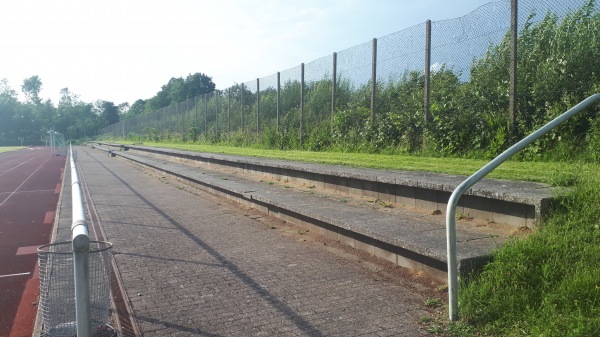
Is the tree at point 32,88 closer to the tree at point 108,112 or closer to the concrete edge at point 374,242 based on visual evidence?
the tree at point 108,112

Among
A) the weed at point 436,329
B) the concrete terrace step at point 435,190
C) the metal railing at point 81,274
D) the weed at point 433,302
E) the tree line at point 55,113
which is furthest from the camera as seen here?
the tree line at point 55,113

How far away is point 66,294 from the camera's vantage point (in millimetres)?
3918

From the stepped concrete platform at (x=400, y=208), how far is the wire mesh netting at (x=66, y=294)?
2.75 m

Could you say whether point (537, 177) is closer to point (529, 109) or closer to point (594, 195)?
point (594, 195)

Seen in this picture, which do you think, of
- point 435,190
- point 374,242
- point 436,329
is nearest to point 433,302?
point 436,329

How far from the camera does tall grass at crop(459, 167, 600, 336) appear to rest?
10.3 feet

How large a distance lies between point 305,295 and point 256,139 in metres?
17.4

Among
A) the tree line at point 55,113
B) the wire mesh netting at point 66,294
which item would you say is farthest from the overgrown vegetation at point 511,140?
the tree line at point 55,113

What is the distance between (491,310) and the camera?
3.53 m

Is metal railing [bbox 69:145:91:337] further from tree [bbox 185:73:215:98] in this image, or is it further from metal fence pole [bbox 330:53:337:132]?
tree [bbox 185:73:215:98]

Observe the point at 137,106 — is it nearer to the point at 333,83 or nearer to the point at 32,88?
the point at 32,88

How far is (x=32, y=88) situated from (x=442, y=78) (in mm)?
149908

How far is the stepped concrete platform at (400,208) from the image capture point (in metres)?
4.60

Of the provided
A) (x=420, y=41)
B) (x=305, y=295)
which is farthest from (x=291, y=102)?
(x=305, y=295)
